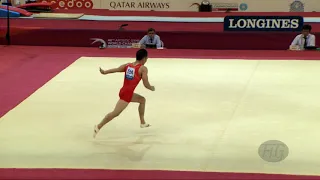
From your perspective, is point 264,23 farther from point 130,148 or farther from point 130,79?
point 130,148

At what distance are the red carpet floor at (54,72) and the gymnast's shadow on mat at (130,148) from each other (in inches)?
42.9

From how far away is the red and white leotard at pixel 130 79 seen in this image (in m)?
7.62

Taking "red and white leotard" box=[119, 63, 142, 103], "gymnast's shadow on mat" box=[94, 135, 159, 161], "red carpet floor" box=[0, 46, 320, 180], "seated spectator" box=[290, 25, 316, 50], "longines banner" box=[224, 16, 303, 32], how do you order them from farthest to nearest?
"longines banner" box=[224, 16, 303, 32], "seated spectator" box=[290, 25, 316, 50], "red and white leotard" box=[119, 63, 142, 103], "gymnast's shadow on mat" box=[94, 135, 159, 161], "red carpet floor" box=[0, 46, 320, 180]

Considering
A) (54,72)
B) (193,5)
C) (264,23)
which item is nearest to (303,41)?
(264,23)

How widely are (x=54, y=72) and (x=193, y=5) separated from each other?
9.79 m

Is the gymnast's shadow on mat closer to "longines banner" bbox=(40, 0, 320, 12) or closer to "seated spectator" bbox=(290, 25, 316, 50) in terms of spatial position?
"seated spectator" bbox=(290, 25, 316, 50)

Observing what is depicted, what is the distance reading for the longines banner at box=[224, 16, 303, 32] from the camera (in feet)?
45.2

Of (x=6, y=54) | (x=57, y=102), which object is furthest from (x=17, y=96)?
(x=6, y=54)

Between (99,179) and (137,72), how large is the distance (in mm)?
2125

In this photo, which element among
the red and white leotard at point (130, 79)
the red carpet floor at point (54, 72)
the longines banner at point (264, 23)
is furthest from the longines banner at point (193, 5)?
the red and white leotard at point (130, 79)

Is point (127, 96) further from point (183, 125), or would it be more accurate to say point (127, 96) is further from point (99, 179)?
point (99, 179)

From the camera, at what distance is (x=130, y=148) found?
7.55 m

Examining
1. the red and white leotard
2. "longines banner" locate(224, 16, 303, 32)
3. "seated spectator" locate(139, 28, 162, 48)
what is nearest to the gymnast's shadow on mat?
the red and white leotard

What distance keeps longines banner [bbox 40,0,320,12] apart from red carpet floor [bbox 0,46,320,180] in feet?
21.8
